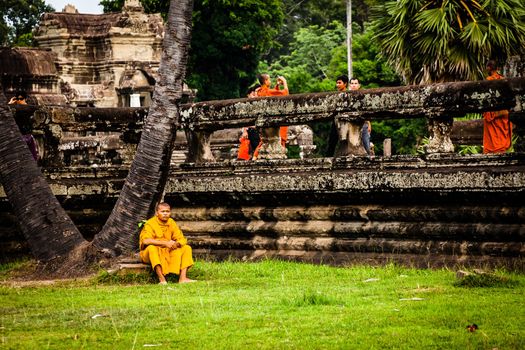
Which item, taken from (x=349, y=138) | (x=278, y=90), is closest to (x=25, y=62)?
(x=278, y=90)

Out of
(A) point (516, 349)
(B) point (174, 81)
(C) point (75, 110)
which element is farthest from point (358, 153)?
(A) point (516, 349)

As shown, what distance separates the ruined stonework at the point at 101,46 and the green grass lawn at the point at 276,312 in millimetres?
38406

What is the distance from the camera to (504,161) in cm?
1260

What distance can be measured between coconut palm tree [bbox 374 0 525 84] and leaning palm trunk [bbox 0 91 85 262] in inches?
612

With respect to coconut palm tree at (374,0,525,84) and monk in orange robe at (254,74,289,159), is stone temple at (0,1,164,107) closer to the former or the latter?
coconut palm tree at (374,0,525,84)

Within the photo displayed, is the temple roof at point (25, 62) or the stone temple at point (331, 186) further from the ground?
the temple roof at point (25, 62)

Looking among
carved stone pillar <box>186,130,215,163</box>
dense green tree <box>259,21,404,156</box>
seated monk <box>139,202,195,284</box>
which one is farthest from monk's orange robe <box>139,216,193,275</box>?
dense green tree <box>259,21,404,156</box>

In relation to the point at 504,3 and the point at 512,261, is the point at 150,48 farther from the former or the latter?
the point at 512,261

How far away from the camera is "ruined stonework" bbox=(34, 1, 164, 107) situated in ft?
171

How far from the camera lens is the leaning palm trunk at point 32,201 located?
13.7 meters

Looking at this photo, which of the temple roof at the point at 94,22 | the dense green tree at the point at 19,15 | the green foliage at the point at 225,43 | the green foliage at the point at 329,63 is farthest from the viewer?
the dense green tree at the point at 19,15

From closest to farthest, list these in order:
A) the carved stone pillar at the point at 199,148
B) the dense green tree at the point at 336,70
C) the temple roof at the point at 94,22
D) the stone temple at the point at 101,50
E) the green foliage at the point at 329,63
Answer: the carved stone pillar at the point at 199,148
the stone temple at the point at 101,50
the dense green tree at the point at 336,70
the temple roof at the point at 94,22
the green foliage at the point at 329,63

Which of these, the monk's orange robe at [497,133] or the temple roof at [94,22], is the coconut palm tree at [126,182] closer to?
the monk's orange robe at [497,133]

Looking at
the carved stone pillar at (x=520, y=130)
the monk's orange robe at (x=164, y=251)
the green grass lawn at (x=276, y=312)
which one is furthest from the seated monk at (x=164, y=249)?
the carved stone pillar at (x=520, y=130)
